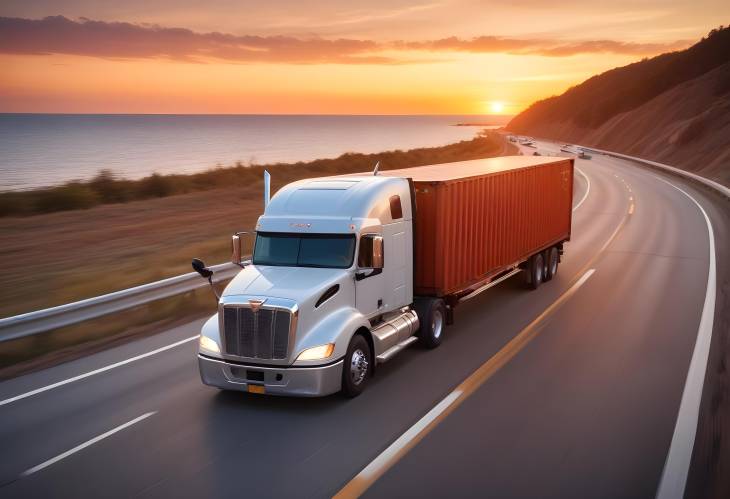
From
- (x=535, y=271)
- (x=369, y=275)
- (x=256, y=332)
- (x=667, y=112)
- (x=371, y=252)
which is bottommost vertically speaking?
(x=535, y=271)

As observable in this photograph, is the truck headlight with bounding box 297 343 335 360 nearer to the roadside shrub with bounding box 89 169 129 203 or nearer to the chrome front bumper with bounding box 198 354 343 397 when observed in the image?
the chrome front bumper with bounding box 198 354 343 397

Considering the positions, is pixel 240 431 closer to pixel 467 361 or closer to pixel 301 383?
pixel 301 383

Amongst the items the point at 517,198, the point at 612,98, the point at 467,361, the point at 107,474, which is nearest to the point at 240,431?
the point at 107,474

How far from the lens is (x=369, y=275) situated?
33.0 feet

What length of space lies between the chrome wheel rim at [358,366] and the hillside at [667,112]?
40973mm

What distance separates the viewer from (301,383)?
902 centimetres

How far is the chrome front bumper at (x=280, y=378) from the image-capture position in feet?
29.5

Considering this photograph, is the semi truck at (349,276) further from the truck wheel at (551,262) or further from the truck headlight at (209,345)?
the truck wheel at (551,262)

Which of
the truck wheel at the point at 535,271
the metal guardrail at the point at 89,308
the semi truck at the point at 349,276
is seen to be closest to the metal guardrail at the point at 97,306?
the metal guardrail at the point at 89,308

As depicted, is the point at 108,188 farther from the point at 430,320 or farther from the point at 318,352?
the point at 318,352

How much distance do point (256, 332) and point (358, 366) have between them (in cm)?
158

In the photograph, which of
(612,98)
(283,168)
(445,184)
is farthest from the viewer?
(612,98)

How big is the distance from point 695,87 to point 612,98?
1587 inches

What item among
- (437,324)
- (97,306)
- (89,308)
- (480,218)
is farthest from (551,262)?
(89,308)
